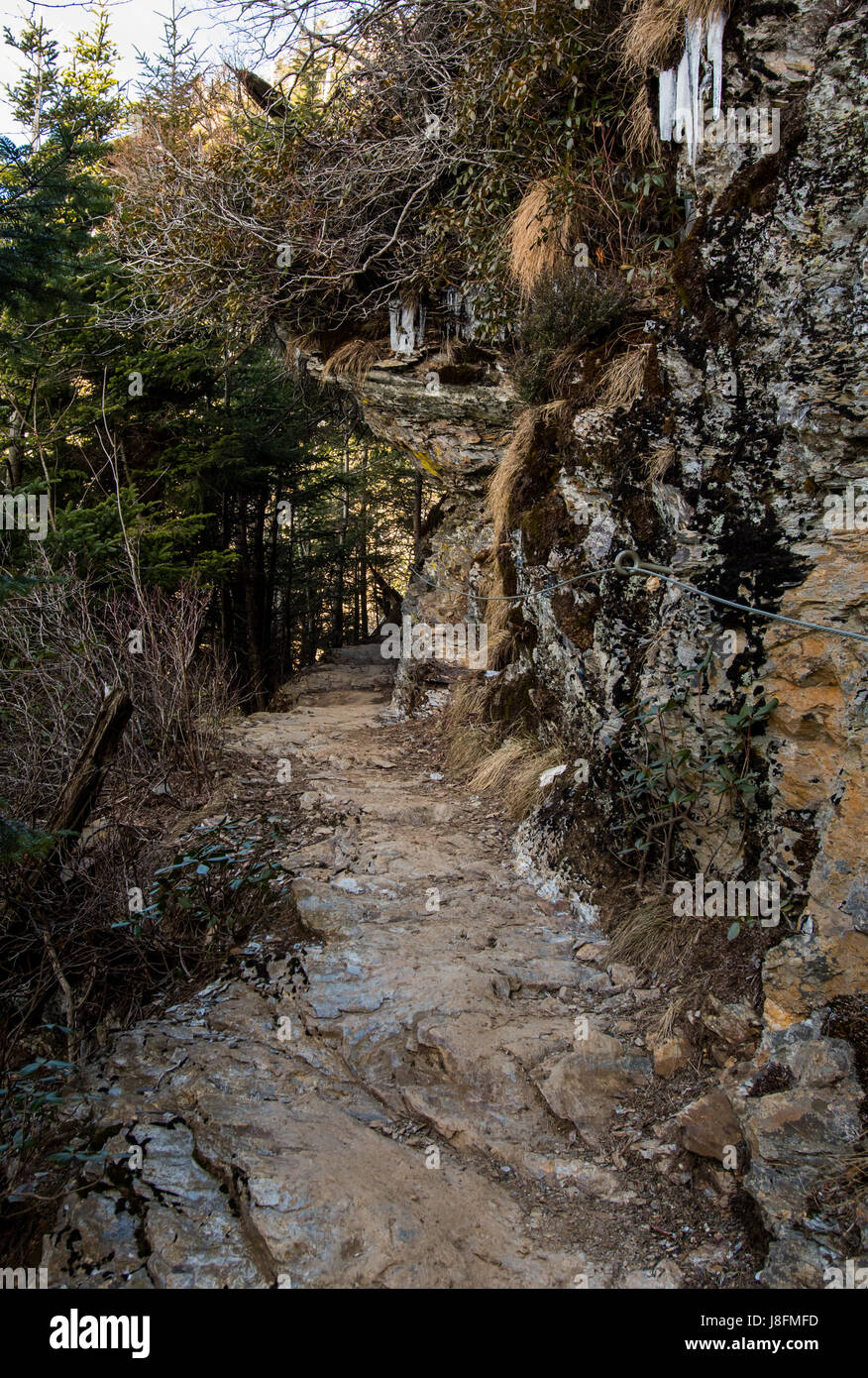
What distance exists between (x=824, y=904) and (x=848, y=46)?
3.60 metres

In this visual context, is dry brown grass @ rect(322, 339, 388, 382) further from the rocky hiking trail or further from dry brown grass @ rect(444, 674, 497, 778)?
the rocky hiking trail

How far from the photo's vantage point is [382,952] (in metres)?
4.29

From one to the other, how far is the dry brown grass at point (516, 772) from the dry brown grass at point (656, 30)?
412cm

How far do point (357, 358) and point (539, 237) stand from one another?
292 centimetres

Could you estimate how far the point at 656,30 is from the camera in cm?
448

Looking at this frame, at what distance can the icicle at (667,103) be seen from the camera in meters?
4.37

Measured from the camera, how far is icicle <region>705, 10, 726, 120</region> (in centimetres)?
402

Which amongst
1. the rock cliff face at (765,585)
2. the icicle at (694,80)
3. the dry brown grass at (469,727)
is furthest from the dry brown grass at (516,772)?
the icicle at (694,80)

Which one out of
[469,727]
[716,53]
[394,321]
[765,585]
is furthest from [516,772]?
[394,321]

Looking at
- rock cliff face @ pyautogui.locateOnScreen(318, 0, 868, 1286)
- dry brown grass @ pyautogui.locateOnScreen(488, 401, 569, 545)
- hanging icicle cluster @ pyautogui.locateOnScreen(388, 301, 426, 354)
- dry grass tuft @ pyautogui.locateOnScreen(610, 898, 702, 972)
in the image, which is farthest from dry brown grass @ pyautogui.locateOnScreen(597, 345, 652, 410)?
hanging icicle cluster @ pyautogui.locateOnScreen(388, 301, 426, 354)

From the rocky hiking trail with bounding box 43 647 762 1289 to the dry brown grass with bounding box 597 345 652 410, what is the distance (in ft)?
9.61

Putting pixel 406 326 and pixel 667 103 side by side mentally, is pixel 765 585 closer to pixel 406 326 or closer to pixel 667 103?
pixel 667 103
